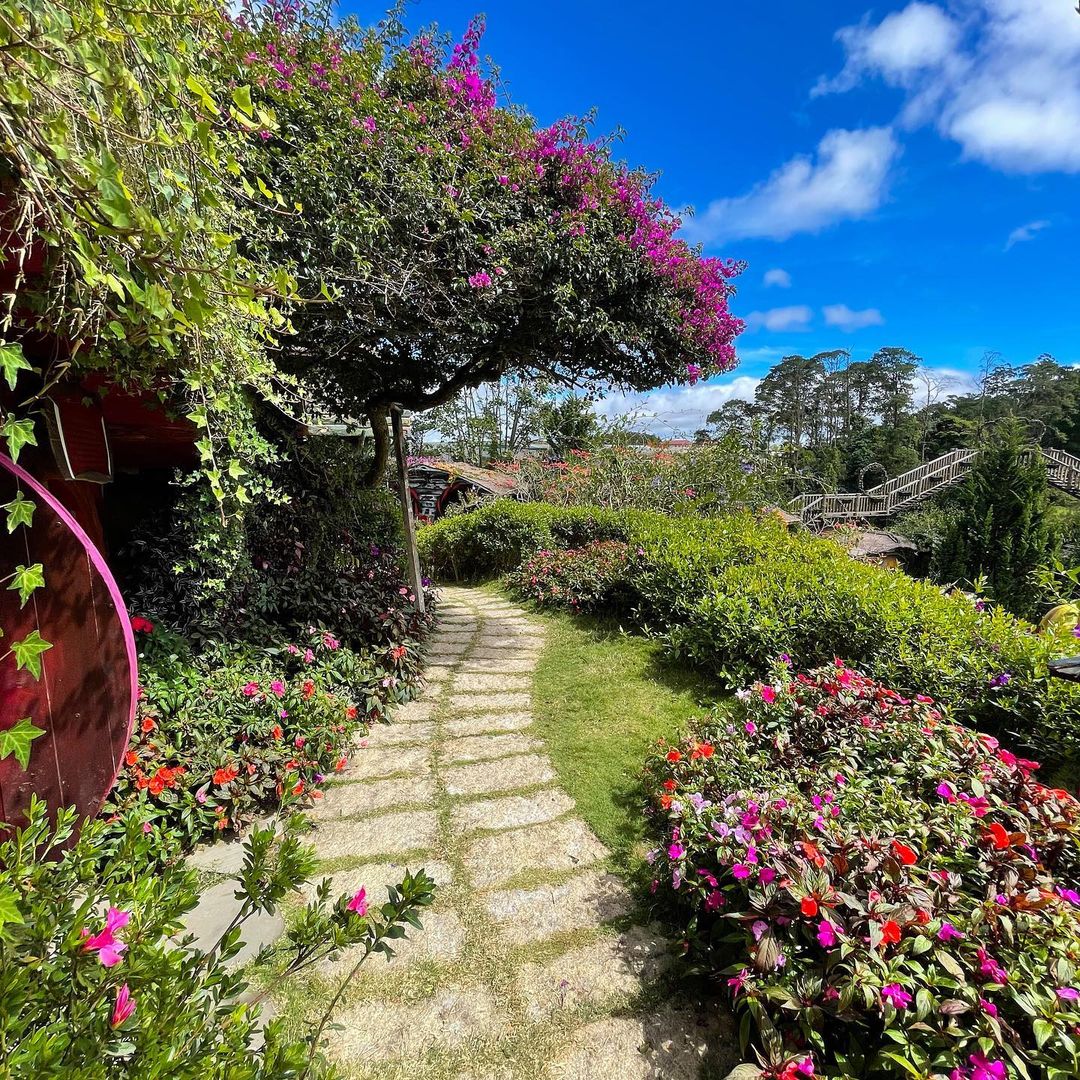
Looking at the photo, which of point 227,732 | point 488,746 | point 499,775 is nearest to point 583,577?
point 488,746

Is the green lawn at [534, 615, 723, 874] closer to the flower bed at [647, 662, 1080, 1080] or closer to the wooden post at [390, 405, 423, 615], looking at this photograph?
the flower bed at [647, 662, 1080, 1080]

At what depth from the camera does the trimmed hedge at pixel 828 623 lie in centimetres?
279

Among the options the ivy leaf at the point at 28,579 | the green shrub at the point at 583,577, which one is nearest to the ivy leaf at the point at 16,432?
the ivy leaf at the point at 28,579

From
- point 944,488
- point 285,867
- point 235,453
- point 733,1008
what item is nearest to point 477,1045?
point 733,1008

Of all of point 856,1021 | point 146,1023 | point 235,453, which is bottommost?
point 856,1021

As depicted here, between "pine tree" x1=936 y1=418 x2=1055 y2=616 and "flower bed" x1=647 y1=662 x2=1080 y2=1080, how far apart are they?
36.4 ft

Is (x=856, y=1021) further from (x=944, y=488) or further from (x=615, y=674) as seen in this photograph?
(x=944, y=488)

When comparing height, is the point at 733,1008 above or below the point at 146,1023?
below

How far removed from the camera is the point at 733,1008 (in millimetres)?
1623

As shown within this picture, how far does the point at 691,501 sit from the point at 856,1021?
7252mm

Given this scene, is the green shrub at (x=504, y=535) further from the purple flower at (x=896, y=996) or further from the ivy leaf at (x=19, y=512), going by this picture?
the ivy leaf at (x=19, y=512)

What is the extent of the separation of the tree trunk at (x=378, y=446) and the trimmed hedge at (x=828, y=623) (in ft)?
8.76

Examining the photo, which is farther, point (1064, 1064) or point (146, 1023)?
point (1064, 1064)

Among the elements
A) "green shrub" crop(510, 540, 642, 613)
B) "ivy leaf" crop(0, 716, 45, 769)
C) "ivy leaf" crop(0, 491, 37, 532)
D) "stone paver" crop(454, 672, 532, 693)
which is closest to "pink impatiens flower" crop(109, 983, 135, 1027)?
"ivy leaf" crop(0, 716, 45, 769)
